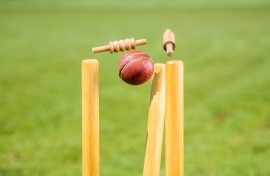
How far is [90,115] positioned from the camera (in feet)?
11.6

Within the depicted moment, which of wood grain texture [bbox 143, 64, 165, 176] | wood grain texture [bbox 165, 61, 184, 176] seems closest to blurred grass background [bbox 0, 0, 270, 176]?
wood grain texture [bbox 143, 64, 165, 176]

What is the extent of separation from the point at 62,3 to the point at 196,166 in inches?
1170

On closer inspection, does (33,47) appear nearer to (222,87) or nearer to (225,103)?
(222,87)

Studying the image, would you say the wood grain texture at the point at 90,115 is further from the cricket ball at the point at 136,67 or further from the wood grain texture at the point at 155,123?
the wood grain texture at the point at 155,123

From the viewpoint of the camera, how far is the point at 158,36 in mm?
18797

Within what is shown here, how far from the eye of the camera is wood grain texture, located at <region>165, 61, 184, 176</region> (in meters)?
3.29

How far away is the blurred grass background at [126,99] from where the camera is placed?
625 centimetres

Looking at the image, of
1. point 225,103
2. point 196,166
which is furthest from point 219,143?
point 225,103

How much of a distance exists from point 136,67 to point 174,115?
0.55 m

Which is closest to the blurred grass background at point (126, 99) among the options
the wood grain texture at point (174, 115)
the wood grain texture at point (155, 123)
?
the wood grain texture at point (155, 123)

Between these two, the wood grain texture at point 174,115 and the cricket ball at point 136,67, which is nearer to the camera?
the wood grain texture at point 174,115

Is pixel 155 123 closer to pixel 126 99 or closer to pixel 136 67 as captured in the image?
pixel 136 67

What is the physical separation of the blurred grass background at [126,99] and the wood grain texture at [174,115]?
8.02 ft

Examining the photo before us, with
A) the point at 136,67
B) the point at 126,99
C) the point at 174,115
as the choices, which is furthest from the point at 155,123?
the point at 126,99
